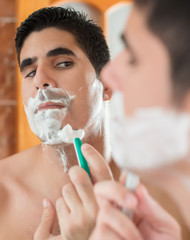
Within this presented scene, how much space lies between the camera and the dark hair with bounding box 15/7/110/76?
27.9 inches

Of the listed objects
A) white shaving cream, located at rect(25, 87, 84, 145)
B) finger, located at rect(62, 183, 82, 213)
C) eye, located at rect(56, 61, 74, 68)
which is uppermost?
eye, located at rect(56, 61, 74, 68)

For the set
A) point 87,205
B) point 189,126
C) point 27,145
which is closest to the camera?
point 189,126

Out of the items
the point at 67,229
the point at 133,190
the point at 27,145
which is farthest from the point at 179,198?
the point at 27,145

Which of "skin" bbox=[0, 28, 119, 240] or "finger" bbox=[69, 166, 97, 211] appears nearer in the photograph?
"finger" bbox=[69, 166, 97, 211]

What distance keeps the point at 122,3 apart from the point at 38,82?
281 mm

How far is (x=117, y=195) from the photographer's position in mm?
378

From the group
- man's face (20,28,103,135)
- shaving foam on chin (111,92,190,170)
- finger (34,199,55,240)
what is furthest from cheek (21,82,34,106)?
shaving foam on chin (111,92,190,170)

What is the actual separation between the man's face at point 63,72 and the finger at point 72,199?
0.68 feet

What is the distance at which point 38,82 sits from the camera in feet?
2.15

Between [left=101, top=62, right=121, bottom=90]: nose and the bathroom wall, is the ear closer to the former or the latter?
[left=101, top=62, right=121, bottom=90]: nose

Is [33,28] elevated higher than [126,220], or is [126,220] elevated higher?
[33,28]

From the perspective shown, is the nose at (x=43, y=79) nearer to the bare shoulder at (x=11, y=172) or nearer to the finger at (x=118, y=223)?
the bare shoulder at (x=11, y=172)

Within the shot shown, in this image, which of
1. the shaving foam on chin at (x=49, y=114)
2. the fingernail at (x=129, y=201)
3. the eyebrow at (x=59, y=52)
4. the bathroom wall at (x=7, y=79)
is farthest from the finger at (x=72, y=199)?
the bathroom wall at (x=7, y=79)

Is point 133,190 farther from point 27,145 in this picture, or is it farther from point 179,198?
point 27,145
